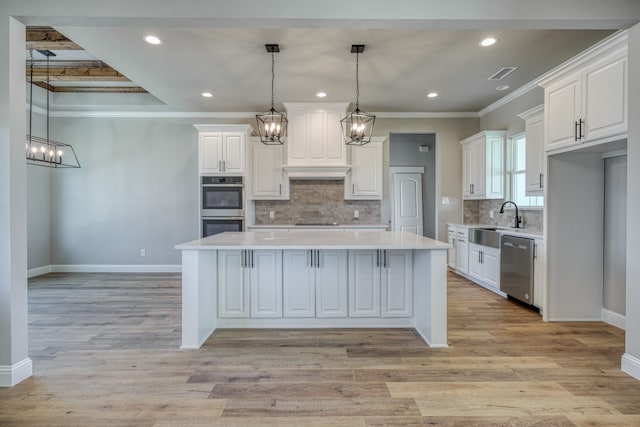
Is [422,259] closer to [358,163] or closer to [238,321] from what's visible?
[238,321]

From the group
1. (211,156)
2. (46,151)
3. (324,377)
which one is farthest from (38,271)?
(324,377)

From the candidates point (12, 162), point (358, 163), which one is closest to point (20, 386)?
point (12, 162)

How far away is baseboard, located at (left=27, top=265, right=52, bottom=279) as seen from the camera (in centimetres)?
561

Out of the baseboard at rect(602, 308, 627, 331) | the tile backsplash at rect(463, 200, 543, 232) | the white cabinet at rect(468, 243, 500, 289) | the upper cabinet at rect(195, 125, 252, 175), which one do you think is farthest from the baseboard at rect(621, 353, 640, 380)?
the upper cabinet at rect(195, 125, 252, 175)

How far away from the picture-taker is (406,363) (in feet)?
8.35

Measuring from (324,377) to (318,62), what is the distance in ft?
10.9

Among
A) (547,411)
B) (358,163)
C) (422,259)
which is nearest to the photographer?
(547,411)

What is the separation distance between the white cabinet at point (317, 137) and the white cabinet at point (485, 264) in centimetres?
241

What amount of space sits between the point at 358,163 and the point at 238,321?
3.39 meters

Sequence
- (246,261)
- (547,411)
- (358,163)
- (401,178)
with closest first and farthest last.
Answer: (547,411) < (246,261) < (358,163) < (401,178)

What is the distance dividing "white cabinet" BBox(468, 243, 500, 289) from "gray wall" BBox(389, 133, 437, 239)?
2.41 m

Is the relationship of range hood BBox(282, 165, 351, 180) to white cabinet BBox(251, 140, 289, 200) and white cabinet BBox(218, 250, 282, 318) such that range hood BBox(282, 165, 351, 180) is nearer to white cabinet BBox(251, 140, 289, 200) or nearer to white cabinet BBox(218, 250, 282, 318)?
white cabinet BBox(251, 140, 289, 200)

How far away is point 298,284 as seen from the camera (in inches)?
130

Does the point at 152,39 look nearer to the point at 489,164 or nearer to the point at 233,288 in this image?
the point at 233,288
